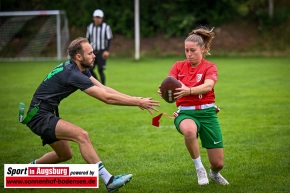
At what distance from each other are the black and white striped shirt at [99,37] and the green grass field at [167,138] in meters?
1.17

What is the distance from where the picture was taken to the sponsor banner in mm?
5664

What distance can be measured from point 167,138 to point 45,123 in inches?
138

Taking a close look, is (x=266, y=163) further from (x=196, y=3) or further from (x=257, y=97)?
(x=196, y=3)

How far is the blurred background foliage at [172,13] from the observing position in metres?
28.2

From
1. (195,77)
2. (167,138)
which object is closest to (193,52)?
(195,77)

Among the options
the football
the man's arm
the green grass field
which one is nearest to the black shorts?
the man's arm

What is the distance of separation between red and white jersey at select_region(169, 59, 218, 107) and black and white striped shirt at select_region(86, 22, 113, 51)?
10021 mm

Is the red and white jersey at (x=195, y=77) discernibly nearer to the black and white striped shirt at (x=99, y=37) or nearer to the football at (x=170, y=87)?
the football at (x=170, y=87)

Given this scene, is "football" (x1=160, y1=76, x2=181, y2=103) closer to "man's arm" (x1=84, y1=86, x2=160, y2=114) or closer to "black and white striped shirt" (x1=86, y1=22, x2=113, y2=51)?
"man's arm" (x1=84, y1=86, x2=160, y2=114)

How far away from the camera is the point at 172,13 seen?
29453 millimetres

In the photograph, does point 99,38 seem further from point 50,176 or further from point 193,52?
point 50,176

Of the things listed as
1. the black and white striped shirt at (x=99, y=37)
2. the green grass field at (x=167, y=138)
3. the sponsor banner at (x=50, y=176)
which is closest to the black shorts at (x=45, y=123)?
the sponsor banner at (x=50, y=176)

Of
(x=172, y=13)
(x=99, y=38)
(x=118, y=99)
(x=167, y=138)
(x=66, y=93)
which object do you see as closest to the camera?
(x=118, y=99)

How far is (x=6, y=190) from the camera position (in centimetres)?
606
